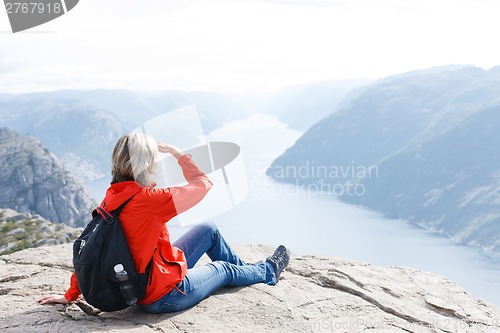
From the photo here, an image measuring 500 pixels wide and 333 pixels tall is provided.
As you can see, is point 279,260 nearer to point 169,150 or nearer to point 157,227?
point 169,150

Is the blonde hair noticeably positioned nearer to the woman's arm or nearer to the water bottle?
the water bottle

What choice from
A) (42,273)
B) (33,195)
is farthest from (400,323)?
(33,195)

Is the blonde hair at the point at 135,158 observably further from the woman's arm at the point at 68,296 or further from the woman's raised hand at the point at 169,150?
the woman's arm at the point at 68,296

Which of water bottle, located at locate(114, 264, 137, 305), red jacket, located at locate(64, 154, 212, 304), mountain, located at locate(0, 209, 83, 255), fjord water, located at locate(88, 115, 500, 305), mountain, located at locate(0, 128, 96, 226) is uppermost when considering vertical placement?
red jacket, located at locate(64, 154, 212, 304)

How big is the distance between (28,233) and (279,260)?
203ft

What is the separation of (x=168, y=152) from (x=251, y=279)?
1816mm

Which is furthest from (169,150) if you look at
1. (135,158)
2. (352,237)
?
(352,237)

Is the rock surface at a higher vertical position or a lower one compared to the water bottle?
lower

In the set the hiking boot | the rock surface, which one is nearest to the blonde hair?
the rock surface

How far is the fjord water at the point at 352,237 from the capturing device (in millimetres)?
112625

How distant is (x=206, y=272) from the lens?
479 centimetres

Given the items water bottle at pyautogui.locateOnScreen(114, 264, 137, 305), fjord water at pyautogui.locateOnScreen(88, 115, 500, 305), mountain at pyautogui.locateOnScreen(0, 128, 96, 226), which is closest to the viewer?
water bottle at pyautogui.locateOnScreen(114, 264, 137, 305)

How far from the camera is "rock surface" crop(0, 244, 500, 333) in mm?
4367

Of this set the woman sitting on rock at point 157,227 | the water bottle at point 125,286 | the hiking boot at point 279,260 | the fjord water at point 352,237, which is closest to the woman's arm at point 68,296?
the woman sitting on rock at point 157,227
